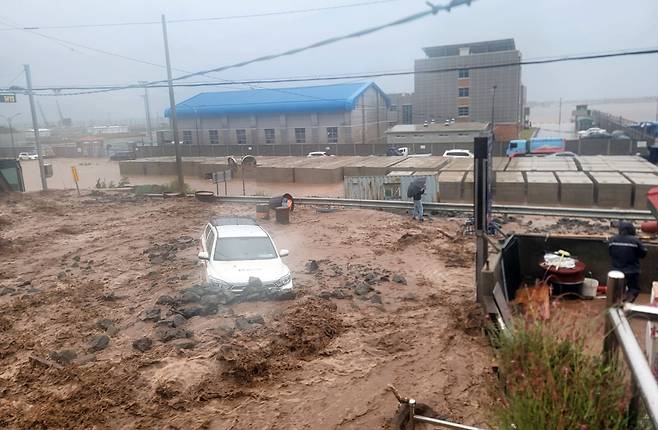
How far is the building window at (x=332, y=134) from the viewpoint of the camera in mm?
61656

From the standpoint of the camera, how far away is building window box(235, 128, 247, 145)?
6631 cm

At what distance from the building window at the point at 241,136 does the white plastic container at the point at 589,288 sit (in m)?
59.3

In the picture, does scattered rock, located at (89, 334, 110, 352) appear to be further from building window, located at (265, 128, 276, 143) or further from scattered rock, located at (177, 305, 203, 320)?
building window, located at (265, 128, 276, 143)

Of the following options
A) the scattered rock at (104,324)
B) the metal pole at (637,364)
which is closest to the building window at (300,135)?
the scattered rock at (104,324)

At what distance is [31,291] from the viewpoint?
13.5m

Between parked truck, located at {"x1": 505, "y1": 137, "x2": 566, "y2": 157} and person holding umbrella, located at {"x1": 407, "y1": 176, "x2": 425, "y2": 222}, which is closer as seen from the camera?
person holding umbrella, located at {"x1": 407, "y1": 176, "x2": 425, "y2": 222}

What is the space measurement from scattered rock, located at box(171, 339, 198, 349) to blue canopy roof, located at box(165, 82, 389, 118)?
2073 inches

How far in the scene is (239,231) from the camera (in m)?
13.2

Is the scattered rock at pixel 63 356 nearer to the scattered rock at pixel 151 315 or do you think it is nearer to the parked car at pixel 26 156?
the scattered rock at pixel 151 315

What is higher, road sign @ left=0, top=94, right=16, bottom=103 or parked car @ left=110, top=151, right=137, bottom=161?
road sign @ left=0, top=94, right=16, bottom=103

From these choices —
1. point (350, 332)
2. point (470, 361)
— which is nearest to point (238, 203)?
point (350, 332)

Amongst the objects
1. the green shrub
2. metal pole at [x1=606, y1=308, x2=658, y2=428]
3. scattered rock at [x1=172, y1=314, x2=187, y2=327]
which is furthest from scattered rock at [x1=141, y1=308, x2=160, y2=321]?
metal pole at [x1=606, y1=308, x2=658, y2=428]

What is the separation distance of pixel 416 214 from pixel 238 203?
31.7 ft

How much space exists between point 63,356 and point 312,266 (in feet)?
23.0
